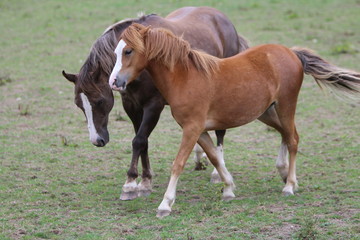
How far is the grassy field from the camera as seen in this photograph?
198 inches

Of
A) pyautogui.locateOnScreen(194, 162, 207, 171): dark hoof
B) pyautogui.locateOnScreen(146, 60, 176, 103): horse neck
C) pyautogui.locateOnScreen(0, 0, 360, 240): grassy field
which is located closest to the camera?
pyautogui.locateOnScreen(0, 0, 360, 240): grassy field

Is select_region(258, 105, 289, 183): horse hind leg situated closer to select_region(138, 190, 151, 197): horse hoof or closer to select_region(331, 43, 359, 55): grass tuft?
select_region(138, 190, 151, 197): horse hoof

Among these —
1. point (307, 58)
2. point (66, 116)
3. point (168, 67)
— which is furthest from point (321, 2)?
point (168, 67)

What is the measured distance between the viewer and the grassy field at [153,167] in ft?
16.5

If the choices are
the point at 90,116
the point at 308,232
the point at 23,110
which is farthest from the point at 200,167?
the point at 23,110

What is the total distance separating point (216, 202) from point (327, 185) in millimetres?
1411

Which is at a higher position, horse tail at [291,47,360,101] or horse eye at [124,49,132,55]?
horse eye at [124,49,132,55]

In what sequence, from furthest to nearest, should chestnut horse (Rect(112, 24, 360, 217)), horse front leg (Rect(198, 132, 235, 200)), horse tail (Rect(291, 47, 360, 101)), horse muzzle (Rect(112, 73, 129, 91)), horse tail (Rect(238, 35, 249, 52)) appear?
horse tail (Rect(238, 35, 249, 52))
horse tail (Rect(291, 47, 360, 101))
horse front leg (Rect(198, 132, 235, 200))
chestnut horse (Rect(112, 24, 360, 217))
horse muzzle (Rect(112, 73, 129, 91))

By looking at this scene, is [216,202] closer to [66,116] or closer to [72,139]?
[72,139]

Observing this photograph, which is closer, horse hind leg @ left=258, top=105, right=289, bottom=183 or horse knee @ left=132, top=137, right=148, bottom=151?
horse knee @ left=132, top=137, right=148, bottom=151

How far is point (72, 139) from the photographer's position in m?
8.34

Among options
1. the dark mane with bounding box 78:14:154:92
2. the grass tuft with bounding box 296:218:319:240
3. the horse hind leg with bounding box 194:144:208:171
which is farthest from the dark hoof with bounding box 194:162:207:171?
the grass tuft with bounding box 296:218:319:240

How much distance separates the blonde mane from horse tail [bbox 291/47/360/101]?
44.4 inches

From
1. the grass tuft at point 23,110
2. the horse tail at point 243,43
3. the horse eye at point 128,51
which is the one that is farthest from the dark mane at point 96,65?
the grass tuft at point 23,110
